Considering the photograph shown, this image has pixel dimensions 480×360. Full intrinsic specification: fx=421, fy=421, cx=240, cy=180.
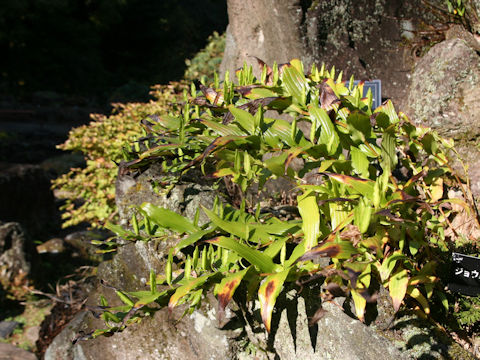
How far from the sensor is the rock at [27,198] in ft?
23.4

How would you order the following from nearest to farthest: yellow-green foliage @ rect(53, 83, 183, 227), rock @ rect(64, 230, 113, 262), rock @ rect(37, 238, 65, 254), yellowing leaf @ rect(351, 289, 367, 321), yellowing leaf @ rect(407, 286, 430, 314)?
yellowing leaf @ rect(351, 289, 367, 321), yellowing leaf @ rect(407, 286, 430, 314), yellow-green foliage @ rect(53, 83, 183, 227), rock @ rect(64, 230, 113, 262), rock @ rect(37, 238, 65, 254)

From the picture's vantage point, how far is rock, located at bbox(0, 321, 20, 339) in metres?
4.53

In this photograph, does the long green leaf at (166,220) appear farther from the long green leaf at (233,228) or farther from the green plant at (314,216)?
the long green leaf at (233,228)

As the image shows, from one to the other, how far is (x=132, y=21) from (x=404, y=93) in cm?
2021

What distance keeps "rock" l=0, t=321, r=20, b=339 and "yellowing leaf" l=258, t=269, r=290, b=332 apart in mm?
4197

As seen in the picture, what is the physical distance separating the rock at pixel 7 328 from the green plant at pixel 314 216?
3.46 metres

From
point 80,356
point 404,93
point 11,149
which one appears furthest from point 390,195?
point 11,149

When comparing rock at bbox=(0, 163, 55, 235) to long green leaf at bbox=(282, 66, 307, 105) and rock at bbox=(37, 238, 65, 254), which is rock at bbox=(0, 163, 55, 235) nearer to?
rock at bbox=(37, 238, 65, 254)

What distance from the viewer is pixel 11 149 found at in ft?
40.8

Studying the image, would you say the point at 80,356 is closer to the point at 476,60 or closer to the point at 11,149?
the point at 476,60

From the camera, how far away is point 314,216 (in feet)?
5.41

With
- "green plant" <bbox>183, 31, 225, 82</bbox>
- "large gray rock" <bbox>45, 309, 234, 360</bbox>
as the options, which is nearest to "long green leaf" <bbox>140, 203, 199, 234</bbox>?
"large gray rock" <bbox>45, 309, 234, 360</bbox>

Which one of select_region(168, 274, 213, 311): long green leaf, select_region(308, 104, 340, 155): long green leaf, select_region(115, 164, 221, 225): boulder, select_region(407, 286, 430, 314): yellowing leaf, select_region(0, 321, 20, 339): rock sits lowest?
select_region(0, 321, 20, 339): rock

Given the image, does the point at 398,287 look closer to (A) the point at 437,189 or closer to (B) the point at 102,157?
(A) the point at 437,189
